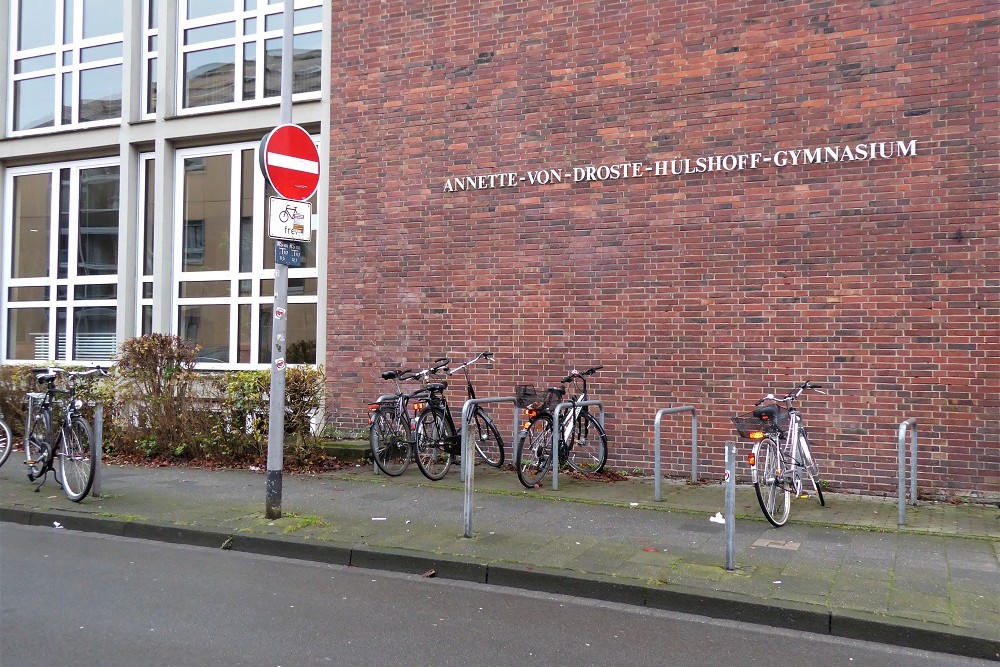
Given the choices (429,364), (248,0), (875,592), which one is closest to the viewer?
(875,592)

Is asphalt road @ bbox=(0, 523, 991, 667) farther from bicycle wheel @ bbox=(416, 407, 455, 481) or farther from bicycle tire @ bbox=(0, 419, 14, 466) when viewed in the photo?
bicycle tire @ bbox=(0, 419, 14, 466)

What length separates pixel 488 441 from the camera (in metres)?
10.1

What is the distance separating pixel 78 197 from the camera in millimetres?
14586

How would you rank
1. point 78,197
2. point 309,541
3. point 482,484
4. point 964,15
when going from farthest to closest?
1. point 78,197
2. point 482,484
3. point 964,15
4. point 309,541

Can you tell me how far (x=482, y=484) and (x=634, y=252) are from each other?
3.18 meters

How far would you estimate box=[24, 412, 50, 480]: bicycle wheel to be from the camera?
9156mm

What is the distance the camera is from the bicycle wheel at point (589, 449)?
378 inches

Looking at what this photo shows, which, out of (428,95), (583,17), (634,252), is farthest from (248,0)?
(634,252)

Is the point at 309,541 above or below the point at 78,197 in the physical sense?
below

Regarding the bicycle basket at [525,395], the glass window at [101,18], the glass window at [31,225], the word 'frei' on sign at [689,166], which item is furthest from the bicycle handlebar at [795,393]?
the glass window at [31,225]

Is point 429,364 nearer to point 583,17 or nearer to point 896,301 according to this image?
point 583,17

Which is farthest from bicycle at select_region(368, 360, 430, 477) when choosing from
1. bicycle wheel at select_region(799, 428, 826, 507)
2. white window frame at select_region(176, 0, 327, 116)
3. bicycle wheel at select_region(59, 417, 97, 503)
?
white window frame at select_region(176, 0, 327, 116)

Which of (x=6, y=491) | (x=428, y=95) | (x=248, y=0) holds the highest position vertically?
(x=248, y=0)

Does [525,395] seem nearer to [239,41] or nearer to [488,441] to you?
[488,441]
